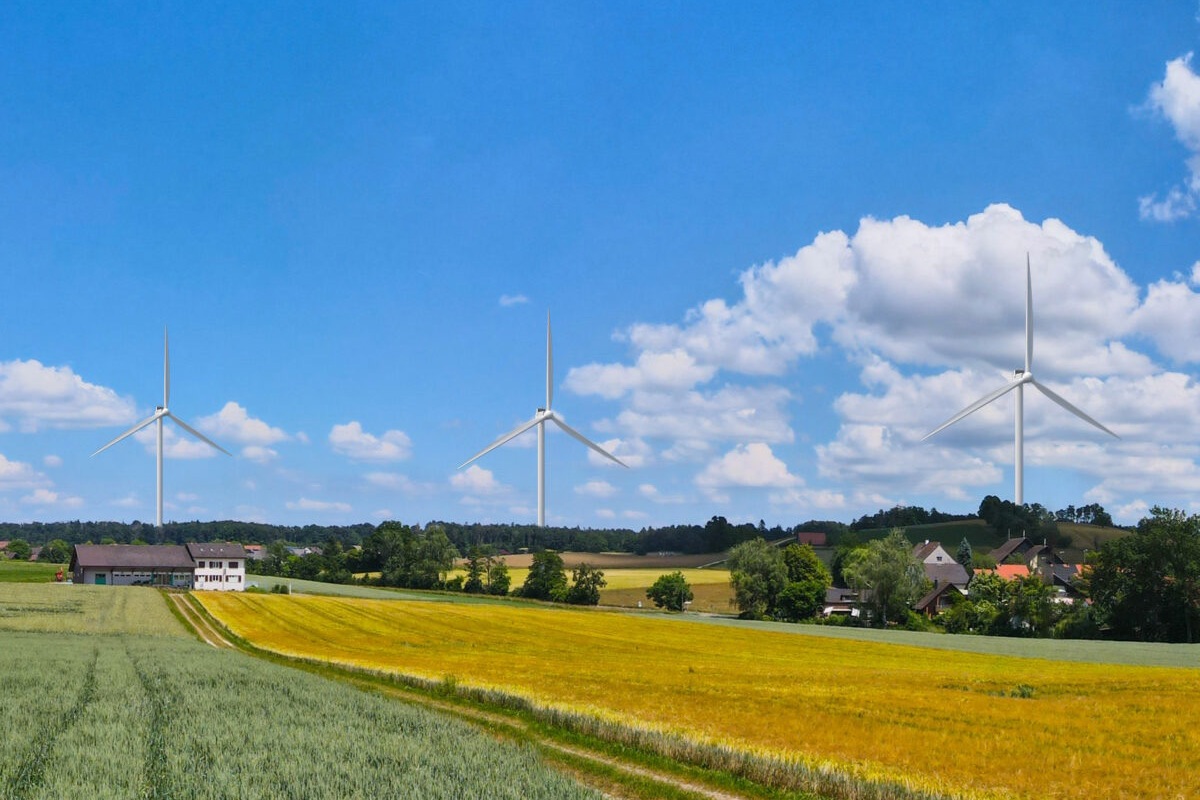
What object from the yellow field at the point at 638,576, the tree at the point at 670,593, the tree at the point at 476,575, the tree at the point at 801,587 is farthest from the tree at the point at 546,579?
the tree at the point at 801,587

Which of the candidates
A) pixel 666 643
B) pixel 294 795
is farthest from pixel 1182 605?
pixel 294 795

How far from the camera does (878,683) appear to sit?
4559 cm

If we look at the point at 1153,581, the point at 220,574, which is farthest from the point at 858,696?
the point at 220,574

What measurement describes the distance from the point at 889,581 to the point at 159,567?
106 metres

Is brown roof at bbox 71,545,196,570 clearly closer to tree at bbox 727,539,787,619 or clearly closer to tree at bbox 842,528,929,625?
tree at bbox 727,539,787,619

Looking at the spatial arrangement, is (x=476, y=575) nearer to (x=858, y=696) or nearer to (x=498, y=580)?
(x=498, y=580)

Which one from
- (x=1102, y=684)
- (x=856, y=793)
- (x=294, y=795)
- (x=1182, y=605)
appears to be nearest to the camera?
(x=294, y=795)

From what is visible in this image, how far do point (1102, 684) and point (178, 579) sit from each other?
445 ft

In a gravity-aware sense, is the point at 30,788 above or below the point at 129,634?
above

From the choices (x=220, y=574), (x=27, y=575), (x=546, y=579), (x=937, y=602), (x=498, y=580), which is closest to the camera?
(x=937, y=602)

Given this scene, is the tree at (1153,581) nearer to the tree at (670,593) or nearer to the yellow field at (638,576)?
the tree at (670,593)

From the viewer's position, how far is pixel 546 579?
15125 centimetres

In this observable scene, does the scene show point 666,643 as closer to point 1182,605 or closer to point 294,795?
point 1182,605

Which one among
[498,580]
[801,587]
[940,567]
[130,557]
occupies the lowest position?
[940,567]
